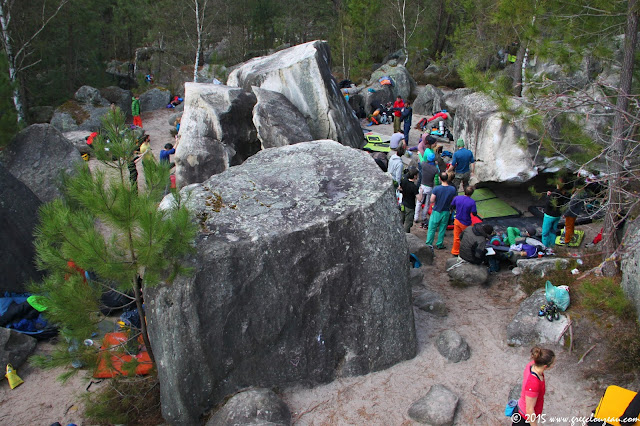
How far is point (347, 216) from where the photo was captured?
18.1ft

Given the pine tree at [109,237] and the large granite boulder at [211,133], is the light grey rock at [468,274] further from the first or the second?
the large granite boulder at [211,133]

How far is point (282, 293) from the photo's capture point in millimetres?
5336

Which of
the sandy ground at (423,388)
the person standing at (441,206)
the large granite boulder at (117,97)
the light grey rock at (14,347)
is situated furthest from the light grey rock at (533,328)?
the large granite boulder at (117,97)

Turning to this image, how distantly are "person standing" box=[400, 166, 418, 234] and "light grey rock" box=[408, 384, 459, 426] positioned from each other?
404 cm

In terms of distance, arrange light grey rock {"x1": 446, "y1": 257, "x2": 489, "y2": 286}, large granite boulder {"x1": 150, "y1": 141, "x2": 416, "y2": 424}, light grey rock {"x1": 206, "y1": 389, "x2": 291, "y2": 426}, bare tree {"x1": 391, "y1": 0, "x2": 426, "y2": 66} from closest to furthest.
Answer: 1. light grey rock {"x1": 206, "y1": 389, "x2": 291, "y2": 426}
2. large granite boulder {"x1": 150, "y1": 141, "x2": 416, "y2": 424}
3. light grey rock {"x1": 446, "y1": 257, "x2": 489, "y2": 286}
4. bare tree {"x1": 391, "y1": 0, "x2": 426, "y2": 66}

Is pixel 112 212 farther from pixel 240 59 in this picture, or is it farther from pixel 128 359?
pixel 240 59

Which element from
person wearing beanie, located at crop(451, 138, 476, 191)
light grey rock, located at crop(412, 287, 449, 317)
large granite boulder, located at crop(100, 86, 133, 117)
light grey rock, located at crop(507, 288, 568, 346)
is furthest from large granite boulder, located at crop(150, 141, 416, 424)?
large granite boulder, located at crop(100, 86, 133, 117)

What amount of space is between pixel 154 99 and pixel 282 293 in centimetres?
1656

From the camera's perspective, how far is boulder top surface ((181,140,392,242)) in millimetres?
5414

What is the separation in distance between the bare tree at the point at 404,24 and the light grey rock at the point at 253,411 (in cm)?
2169

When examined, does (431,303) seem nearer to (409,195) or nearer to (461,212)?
(461,212)

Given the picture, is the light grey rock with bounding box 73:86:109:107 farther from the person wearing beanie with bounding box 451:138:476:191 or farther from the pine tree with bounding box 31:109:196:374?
the pine tree with bounding box 31:109:196:374

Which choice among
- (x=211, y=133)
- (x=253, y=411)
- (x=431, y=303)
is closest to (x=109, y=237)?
(x=253, y=411)

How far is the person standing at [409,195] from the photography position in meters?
8.75
